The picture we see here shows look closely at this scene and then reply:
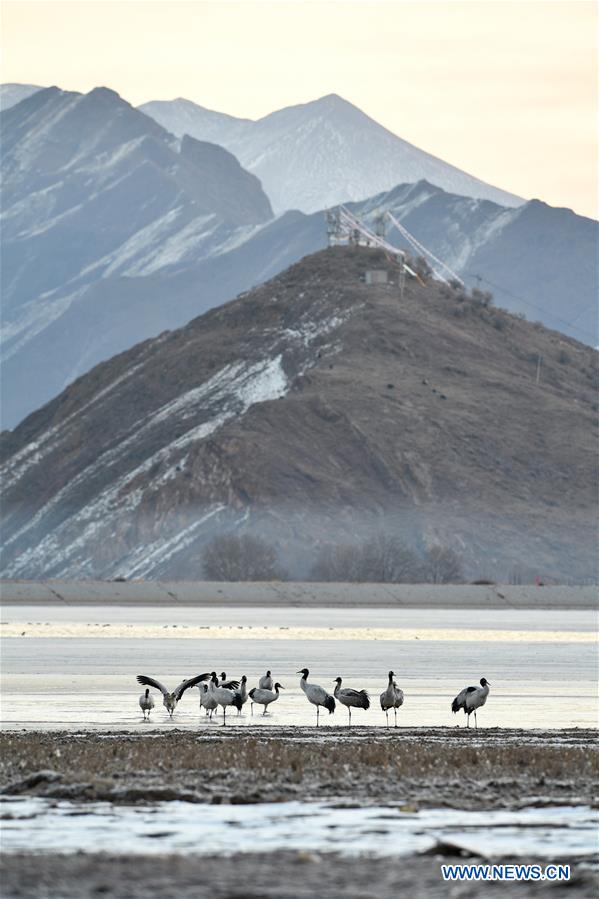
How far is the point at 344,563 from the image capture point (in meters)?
147

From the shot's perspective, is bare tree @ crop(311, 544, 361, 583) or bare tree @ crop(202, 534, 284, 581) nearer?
bare tree @ crop(202, 534, 284, 581)

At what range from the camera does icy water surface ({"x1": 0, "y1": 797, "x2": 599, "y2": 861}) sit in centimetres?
1434

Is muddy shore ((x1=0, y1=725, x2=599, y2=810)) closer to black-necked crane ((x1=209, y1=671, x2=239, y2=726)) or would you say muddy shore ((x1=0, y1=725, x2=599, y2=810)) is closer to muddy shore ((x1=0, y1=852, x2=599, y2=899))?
muddy shore ((x1=0, y1=852, x2=599, y2=899))

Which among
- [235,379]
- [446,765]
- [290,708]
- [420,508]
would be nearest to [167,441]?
[235,379]

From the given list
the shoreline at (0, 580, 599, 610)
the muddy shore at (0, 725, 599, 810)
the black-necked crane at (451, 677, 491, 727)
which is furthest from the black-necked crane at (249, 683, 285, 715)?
the shoreline at (0, 580, 599, 610)

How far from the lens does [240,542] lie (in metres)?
151

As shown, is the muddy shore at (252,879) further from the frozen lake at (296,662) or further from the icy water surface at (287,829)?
the frozen lake at (296,662)

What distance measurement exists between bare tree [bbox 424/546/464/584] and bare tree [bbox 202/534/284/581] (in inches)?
448

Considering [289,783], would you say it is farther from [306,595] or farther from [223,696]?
[306,595]

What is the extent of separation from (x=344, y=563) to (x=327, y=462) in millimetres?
23262

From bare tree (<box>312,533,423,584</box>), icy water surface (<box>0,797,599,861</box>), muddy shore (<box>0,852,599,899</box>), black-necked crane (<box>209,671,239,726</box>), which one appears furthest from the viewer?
bare tree (<box>312,533,423,584</box>)

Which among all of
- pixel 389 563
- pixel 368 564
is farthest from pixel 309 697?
pixel 389 563

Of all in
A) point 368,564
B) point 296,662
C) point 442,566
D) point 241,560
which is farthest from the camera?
point 442,566

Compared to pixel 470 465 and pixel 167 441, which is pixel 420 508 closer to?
pixel 470 465
